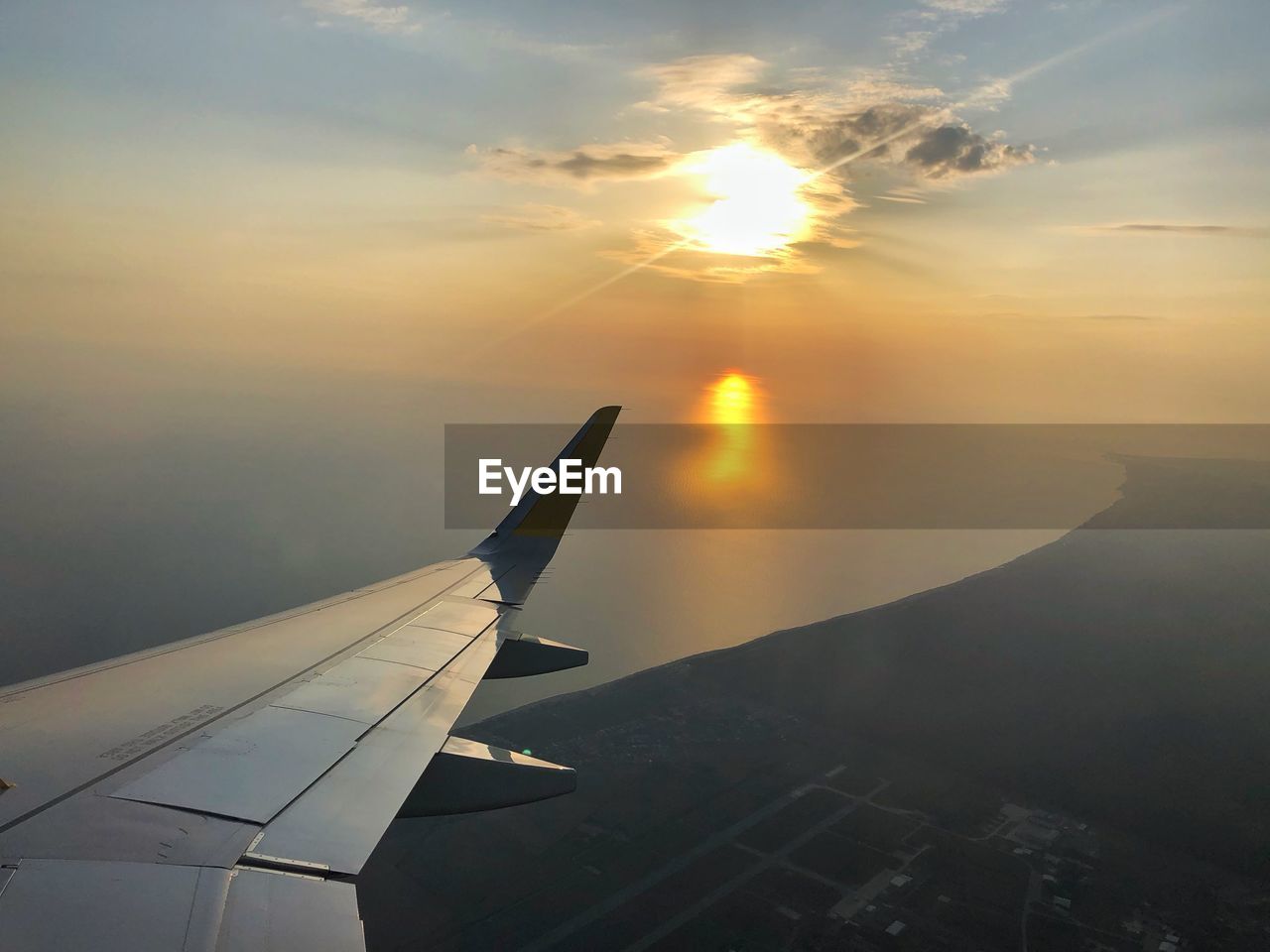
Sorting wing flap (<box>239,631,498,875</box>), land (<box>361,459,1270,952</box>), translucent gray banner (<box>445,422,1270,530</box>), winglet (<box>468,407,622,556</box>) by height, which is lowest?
land (<box>361,459,1270,952</box>)

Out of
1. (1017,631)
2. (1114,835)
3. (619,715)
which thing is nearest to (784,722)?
(619,715)

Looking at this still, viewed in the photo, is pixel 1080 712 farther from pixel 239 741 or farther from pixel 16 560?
pixel 16 560

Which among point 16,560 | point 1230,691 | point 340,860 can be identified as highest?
point 340,860

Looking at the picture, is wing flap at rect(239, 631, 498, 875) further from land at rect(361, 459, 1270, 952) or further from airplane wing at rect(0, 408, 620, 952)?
land at rect(361, 459, 1270, 952)

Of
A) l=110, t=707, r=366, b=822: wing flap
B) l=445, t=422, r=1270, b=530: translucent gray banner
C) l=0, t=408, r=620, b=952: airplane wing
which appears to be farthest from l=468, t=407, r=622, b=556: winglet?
l=445, t=422, r=1270, b=530: translucent gray banner

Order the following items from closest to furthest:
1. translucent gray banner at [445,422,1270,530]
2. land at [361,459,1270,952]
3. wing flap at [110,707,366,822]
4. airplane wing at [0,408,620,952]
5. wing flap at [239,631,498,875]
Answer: airplane wing at [0,408,620,952]
wing flap at [239,631,498,875]
wing flap at [110,707,366,822]
land at [361,459,1270,952]
translucent gray banner at [445,422,1270,530]
